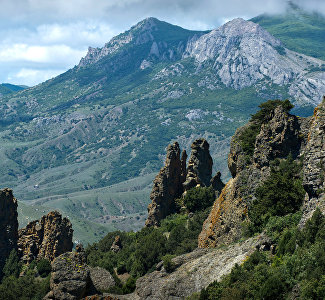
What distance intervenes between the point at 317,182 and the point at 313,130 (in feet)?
15.9

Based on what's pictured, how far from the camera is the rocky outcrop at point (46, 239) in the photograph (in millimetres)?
74188

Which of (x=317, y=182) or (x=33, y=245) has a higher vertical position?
(x=317, y=182)

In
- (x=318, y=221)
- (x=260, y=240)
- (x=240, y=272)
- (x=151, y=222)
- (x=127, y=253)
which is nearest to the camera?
(x=318, y=221)

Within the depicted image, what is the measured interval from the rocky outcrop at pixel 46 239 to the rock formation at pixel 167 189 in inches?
608

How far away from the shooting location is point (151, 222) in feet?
284

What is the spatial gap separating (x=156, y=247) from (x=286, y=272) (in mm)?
38520

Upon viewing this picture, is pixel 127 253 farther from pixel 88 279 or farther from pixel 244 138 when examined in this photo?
pixel 88 279

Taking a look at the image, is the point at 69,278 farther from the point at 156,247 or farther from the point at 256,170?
the point at 156,247

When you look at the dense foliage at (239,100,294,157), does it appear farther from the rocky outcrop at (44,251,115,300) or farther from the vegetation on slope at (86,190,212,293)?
the rocky outcrop at (44,251,115,300)

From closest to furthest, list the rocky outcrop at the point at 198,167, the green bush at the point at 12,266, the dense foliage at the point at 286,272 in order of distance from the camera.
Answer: the dense foliage at the point at 286,272 → the green bush at the point at 12,266 → the rocky outcrop at the point at 198,167

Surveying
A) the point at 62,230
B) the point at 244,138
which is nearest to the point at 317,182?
the point at 244,138

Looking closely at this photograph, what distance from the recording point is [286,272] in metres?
30.9

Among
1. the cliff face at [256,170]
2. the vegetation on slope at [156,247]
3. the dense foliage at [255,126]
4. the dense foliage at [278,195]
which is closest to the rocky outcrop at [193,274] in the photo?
the dense foliage at [278,195]

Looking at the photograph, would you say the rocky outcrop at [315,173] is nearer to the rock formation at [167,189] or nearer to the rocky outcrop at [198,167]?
the rocky outcrop at [198,167]
